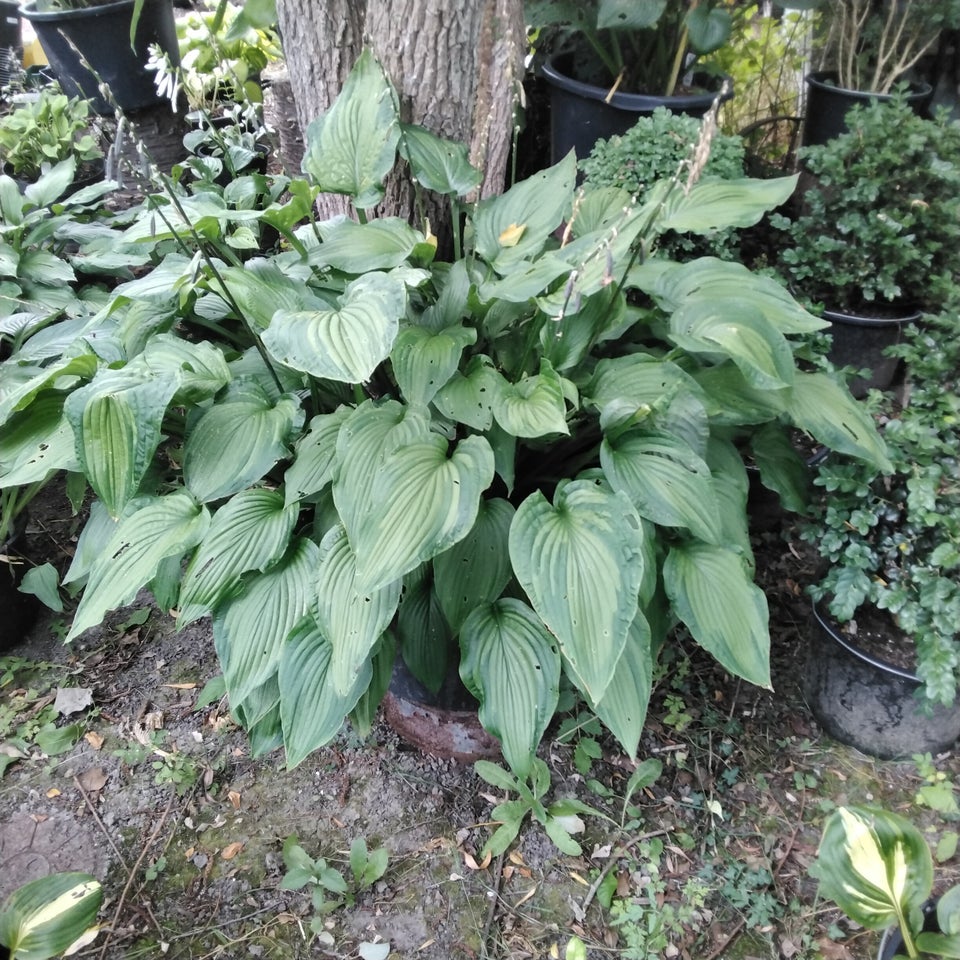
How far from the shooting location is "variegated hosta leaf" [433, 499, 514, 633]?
131 cm

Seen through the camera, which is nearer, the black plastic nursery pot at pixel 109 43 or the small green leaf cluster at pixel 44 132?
the small green leaf cluster at pixel 44 132

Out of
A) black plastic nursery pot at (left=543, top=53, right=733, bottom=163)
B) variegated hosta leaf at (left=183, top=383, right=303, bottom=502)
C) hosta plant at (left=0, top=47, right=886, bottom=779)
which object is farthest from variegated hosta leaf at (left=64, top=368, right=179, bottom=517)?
black plastic nursery pot at (left=543, top=53, right=733, bottom=163)

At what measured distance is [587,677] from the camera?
1.07 meters

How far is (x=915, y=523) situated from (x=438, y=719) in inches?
42.6

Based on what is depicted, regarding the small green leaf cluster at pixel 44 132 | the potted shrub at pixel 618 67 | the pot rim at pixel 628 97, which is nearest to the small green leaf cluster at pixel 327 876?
the potted shrub at pixel 618 67

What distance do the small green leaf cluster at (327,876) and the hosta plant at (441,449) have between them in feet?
0.95

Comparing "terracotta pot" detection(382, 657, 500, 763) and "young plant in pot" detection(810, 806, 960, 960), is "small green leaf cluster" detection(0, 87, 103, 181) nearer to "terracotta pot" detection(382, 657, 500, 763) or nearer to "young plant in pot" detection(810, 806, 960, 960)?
"terracotta pot" detection(382, 657, 500, 763)

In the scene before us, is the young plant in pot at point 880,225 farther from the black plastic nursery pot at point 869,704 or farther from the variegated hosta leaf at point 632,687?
the variegated hosta leaf at point 632,687

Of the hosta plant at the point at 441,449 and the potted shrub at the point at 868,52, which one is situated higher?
the potted shrub at the point at 868,52

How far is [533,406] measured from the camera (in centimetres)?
127

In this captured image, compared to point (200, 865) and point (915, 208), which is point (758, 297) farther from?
point (200, 865)

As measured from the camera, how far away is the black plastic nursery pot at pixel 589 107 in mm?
2361

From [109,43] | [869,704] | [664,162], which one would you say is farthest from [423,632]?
[109,43]

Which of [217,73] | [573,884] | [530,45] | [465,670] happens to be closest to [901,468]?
[465,670]
